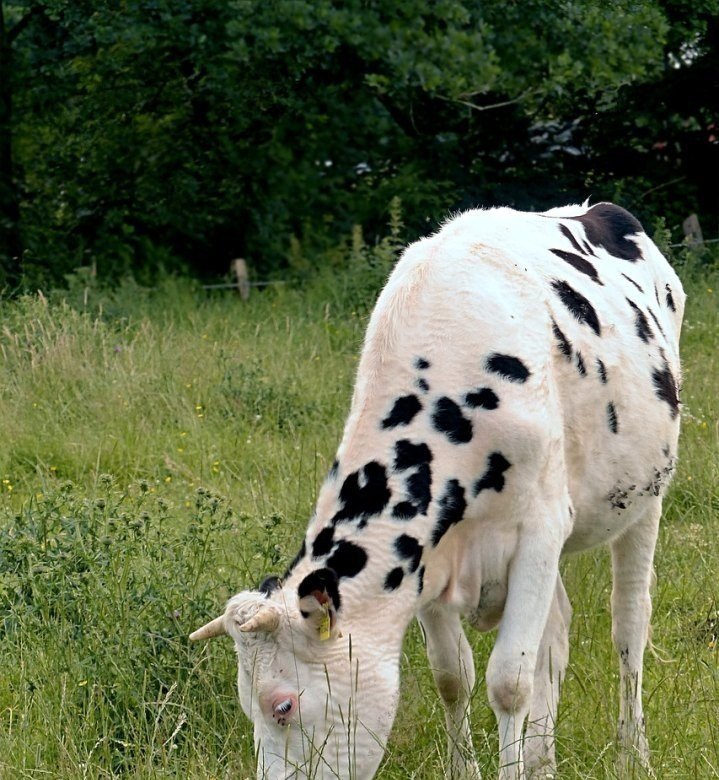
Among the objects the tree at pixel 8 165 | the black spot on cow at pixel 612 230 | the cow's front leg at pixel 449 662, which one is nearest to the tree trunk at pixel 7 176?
the tree at pixel 8 165

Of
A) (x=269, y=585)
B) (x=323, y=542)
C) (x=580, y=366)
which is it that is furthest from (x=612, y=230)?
(x=269, y=585)

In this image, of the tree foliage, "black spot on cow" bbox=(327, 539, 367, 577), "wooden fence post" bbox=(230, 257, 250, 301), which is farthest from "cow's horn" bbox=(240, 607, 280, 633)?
the tree foliage

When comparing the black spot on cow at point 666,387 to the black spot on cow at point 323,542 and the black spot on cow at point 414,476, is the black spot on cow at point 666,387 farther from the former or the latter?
the black spot on cow at point 323,542

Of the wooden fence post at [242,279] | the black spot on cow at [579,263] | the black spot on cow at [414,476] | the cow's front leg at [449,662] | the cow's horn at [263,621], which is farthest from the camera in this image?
the wooden fence post at [242,279]

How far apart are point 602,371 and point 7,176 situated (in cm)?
1072

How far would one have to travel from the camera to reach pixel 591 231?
5.07 m

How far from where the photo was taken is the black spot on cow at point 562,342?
13.1 ft

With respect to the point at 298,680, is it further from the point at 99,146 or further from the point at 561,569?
the point at 99,146

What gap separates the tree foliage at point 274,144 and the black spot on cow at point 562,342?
356 inches

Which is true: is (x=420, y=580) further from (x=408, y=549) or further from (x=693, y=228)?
(x=693, y=228)

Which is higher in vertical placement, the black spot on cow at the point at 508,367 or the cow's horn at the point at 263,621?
the black spot on cow at the point at 508,367

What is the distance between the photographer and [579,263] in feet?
15.1

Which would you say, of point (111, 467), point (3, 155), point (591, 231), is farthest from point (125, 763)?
point (3, 155)

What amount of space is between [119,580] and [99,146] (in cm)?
995
